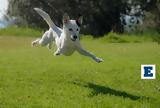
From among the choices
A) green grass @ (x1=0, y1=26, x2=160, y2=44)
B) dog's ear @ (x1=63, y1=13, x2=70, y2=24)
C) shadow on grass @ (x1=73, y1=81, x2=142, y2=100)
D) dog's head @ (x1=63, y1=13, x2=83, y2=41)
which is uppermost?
dog's ear @ (x1=63, y1=13, x2=70, y2=24)

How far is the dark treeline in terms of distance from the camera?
5297 cm

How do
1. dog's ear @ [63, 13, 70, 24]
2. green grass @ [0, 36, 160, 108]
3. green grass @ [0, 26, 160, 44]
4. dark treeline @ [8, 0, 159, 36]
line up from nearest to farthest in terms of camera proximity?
green grass @ [0, 36, 160, 108]
dog's ear @ [63, 13, 70, 24]
green grass @ [0, 26, 160, 44]
dark treeline @ [8, 0, 159, 36]

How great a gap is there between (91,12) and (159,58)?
35.6 m

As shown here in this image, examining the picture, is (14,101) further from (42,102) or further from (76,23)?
(76,23)

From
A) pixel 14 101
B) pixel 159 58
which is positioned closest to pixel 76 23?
pixel 14 101

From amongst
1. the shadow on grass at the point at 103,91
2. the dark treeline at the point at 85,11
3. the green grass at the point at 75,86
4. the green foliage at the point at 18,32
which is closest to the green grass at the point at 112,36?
the green foliage at the point at 18,32

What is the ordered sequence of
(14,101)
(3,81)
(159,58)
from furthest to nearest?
(159,58)
(3,81)
(14,101)

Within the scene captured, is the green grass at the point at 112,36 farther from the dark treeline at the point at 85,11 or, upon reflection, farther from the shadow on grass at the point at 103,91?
the shadow on grass at the point at 103,91

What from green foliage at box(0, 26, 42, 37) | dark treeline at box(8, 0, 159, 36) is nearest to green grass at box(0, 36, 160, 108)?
green foliage at box(0, 26, 42, 37)

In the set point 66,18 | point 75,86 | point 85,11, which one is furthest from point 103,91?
point 85,11

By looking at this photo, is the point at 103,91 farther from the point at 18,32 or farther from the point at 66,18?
the point at 18,32

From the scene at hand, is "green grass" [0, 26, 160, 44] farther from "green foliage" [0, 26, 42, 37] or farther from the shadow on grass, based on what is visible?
the shadow on grass

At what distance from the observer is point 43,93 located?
33.8 ft

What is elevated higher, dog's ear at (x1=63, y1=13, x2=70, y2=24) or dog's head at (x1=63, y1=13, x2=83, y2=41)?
dog's ear at (x1=63, y1=13, x2=70, y2=24)
